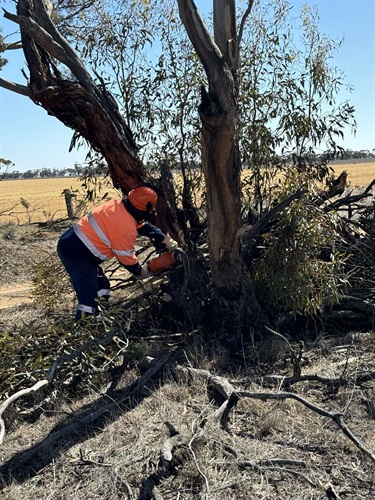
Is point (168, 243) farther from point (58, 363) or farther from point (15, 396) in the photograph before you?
point (15, 396)

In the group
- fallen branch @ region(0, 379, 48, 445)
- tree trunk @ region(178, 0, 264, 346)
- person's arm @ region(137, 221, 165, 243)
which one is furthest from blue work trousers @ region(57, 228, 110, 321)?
fallen branch @ region(0, 379, 48, 445)

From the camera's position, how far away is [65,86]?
6219mm

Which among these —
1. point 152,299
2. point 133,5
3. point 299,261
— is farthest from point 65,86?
point 299,261

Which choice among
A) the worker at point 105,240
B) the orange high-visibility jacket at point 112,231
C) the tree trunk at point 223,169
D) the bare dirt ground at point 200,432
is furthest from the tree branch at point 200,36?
the bare dirt ground at point 200,432

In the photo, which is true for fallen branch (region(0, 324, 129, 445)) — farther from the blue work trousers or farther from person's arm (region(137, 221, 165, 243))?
person's arm (region(137, 221, 165, 243))

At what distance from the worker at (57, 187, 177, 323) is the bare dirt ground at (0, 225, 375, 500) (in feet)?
2.58

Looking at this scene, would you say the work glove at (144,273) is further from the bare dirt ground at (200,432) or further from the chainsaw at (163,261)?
the bare dirt ground at (200,432)

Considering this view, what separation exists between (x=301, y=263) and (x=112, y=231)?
1.93 metres

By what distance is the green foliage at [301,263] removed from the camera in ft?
19.2

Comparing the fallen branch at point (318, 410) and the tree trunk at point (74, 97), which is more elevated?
the tree trunk at point (74, 97)

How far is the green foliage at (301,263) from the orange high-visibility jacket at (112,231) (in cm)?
143

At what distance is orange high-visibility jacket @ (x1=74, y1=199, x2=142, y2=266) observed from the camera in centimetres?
587

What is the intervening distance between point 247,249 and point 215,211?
873mm

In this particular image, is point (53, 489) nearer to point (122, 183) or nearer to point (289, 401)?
point (289, 401)
